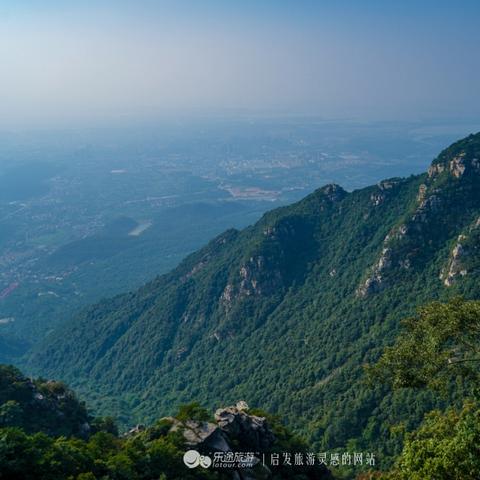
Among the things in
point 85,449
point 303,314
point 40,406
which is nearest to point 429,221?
point 303,314

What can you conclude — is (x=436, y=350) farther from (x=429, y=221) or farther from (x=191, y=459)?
(x=429, y=221)

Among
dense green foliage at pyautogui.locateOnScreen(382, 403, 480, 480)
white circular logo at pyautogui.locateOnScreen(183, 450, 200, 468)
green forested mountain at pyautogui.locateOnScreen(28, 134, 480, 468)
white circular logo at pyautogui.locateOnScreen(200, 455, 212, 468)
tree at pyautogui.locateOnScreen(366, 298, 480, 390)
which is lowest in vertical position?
green forested mountain at pyautogui.locateOnScreen(28, 134, 480, 468)

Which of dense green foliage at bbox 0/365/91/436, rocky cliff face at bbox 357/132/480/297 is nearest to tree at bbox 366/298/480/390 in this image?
dense green foliage at bbox 0/365/91/436

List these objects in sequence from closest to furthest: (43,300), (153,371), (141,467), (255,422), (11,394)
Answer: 1. (141,467)
2. (255,422)
3. (11,394)
4. (153,371)
5. (43,300)

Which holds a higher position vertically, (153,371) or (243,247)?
(243,247)

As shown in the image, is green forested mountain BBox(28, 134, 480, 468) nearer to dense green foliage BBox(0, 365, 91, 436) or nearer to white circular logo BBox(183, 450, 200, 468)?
dense green foliage BBox(0, 365, 91, 436)

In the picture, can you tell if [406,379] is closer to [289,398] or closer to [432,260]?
[289,398]

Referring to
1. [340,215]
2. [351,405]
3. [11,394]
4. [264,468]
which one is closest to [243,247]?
[340,215]
